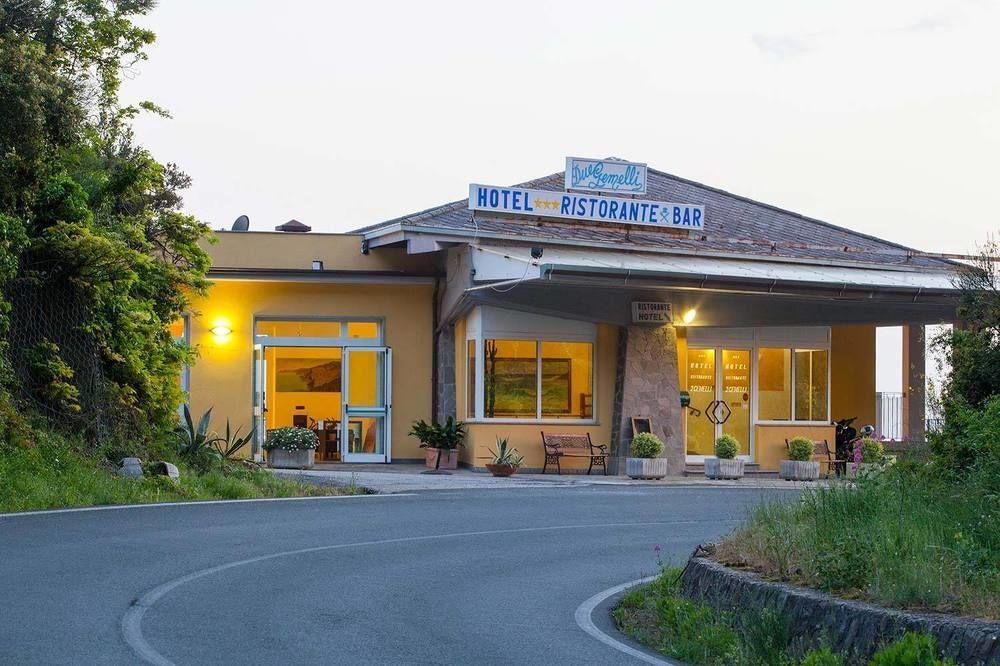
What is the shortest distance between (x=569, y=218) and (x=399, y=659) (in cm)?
2087

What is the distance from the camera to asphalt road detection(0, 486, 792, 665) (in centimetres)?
831

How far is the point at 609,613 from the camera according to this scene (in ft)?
33.6

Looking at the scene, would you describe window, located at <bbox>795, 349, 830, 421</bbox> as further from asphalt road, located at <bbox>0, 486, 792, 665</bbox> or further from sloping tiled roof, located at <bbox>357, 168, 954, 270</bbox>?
asphalt road, located at <bbox>0, 486, 792, 665</bbox>

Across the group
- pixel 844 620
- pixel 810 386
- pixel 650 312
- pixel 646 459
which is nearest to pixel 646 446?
pixel 646 459

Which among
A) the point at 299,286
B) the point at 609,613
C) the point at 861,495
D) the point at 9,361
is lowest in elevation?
the point at 609,613

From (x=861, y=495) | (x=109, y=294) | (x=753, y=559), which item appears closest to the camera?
(x=753, y=559)

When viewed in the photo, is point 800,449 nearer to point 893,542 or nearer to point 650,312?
point 650,312

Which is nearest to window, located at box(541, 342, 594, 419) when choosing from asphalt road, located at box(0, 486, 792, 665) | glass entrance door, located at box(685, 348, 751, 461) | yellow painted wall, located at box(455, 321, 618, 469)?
yellow painted wall, located at box(455, 321, 618, 469)

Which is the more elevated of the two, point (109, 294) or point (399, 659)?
point (109, 294)

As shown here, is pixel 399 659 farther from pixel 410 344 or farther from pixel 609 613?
pixel 410 344

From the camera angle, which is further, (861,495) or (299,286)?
(299,286)

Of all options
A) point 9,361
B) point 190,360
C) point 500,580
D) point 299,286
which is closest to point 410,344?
point 299,286

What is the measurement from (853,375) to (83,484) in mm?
21483

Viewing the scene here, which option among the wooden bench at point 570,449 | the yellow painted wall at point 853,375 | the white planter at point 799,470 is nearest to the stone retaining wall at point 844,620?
the wooden bench at point 570,449
